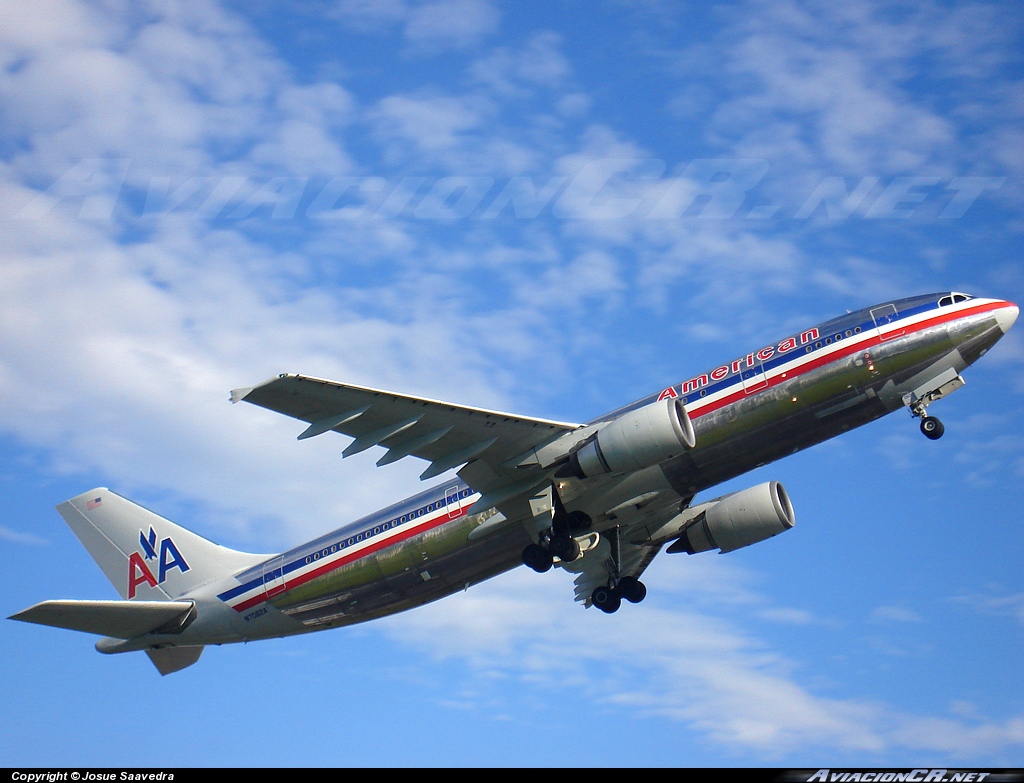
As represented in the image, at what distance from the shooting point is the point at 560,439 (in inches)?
1161

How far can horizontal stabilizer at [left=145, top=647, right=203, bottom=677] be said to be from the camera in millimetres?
34969

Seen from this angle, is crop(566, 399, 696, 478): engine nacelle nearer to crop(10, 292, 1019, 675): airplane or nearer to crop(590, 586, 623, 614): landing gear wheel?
→ crop(10, 292, 1019, 675): airplane

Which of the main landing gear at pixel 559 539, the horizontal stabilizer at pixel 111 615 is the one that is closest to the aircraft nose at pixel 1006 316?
the main landing gear at pixel 559 539

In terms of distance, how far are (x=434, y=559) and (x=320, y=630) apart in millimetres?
5469

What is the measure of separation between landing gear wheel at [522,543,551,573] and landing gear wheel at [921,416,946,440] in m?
10.6

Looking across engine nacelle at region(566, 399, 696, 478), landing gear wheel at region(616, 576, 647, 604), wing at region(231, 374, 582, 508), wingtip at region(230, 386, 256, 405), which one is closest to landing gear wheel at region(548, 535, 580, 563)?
wing at region(231, 374, 582, 508)

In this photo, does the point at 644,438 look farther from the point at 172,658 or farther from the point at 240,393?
the point at 172,658

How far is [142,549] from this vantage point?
3688 centimetres

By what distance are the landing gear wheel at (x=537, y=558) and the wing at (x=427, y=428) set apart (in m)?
1.74

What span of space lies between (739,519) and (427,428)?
443 inches

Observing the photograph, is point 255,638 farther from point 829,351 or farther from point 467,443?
point 829,351

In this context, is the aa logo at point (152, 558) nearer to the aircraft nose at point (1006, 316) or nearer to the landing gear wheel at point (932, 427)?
the landing gear wheel at point (932, 427)
